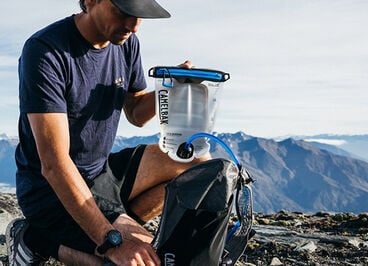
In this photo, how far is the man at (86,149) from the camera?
4207 mm

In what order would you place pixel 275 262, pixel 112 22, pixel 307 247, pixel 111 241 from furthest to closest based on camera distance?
pixel 307 247
pixel 275 262
pixel 112 22
pixel 111 241

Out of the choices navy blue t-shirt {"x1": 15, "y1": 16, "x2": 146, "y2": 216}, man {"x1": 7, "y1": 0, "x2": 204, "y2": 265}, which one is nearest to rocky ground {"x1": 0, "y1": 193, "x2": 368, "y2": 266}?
man {"x1": 7, "y1": 0, "x2": 204, "y2": 265}

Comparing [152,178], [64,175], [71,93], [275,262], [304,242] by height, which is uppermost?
[71,93]

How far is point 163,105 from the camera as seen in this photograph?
541cm

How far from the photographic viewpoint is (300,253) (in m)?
7.93

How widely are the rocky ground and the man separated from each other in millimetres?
1323

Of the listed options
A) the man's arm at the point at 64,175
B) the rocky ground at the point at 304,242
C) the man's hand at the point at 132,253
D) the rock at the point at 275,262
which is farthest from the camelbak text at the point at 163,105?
the rock at the point at 275,262

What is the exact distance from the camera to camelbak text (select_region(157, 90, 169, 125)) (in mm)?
5296

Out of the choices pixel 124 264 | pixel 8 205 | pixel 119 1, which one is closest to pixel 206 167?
pixel 124 264

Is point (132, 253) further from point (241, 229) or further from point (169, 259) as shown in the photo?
point (241, 229)

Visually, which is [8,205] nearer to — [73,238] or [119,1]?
[73,238]

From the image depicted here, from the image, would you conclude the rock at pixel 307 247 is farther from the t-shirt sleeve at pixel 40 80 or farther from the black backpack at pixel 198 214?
the t-shirt sleeve at pixel 40 80

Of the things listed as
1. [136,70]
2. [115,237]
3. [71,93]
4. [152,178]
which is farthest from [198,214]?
[136,70]

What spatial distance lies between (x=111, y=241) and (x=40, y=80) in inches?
57.3
